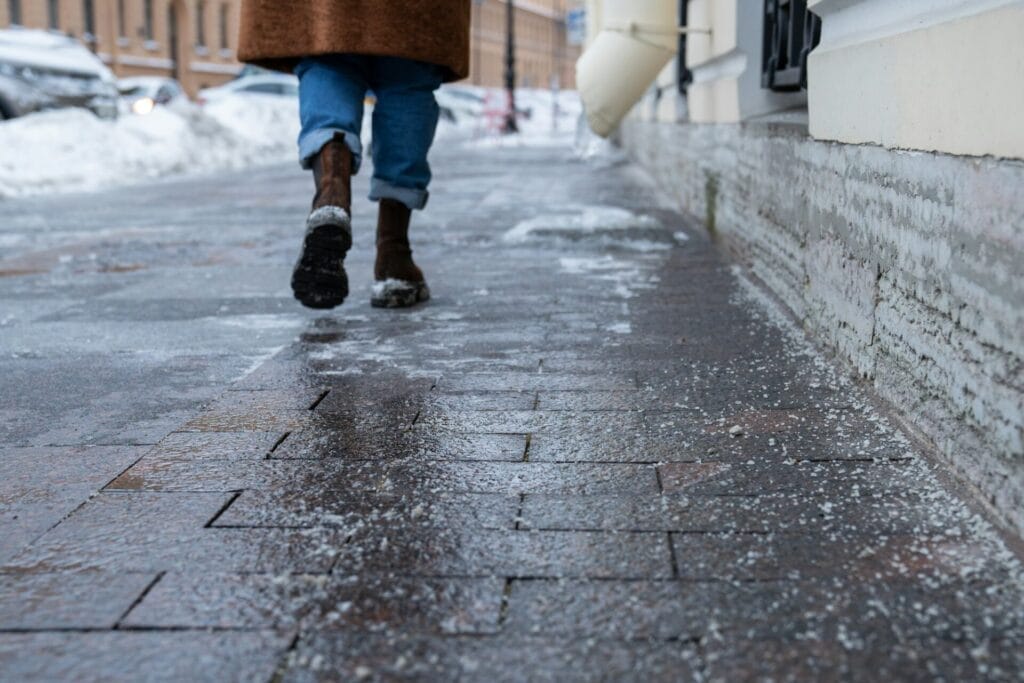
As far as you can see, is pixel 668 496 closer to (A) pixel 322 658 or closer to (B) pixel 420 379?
(A) pixel 322 658

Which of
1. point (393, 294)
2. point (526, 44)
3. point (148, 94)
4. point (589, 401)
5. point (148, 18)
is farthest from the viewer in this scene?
point (526, 44)

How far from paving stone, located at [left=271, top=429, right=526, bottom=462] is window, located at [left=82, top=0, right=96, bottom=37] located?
37709 millimetres

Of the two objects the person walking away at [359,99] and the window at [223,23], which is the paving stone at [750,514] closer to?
the person walking away at [359,99]

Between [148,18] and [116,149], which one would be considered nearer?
[116,149]

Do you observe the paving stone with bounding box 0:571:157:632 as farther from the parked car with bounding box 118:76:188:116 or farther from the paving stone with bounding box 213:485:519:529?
the parked car with bounding box 118:76:188:116

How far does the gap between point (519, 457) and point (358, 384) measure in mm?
808

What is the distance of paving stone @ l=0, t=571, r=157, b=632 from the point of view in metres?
1.72

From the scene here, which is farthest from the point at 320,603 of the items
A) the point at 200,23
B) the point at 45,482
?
the point at 200,23

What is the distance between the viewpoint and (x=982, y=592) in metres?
1.78

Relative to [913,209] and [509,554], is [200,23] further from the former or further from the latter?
[509,554]

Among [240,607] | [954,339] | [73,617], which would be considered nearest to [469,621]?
[240,607]

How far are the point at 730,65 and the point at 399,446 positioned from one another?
A: 4.15m

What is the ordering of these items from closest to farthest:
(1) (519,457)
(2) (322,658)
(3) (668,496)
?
(2) (322,658), (3) (668,496), (1) (519,457)

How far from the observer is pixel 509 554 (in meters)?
1.94
